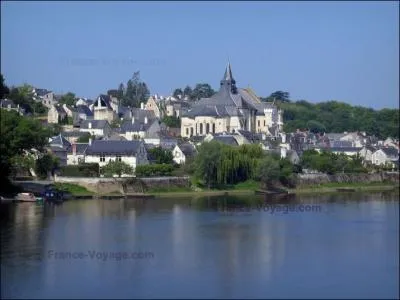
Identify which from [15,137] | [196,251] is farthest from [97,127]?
[196,251]

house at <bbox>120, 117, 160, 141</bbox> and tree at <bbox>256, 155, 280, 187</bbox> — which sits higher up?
house at <bbox>120, 117, 160, 141</bbox>

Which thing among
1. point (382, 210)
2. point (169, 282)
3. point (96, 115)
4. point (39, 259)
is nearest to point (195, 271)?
point (169, 282)

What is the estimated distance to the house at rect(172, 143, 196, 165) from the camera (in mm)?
60763

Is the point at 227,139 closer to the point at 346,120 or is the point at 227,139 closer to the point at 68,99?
the point at 68,99

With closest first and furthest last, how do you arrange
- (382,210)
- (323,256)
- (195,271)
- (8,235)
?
(195,271)
(323,256)
(8,235)
(382,210)

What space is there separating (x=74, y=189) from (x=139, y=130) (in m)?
21.2

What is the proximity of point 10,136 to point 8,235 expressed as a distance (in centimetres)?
1347

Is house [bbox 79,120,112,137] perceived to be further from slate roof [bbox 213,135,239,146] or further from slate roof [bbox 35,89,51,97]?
slate roof [bbox 35,89,51,97]

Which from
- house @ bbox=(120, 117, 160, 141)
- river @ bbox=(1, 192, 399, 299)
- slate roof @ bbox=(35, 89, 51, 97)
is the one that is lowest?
river @ bbox=(1, 192, 399, 299)

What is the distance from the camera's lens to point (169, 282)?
950 inches

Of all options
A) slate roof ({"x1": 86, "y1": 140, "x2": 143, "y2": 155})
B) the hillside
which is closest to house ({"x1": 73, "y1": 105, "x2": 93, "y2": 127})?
slate roof ({"x1": 86, "y1": 140, "x2": 143, "y2": 155})

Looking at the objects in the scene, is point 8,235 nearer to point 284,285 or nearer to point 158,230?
point 158,230

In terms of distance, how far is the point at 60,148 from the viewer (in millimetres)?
57875

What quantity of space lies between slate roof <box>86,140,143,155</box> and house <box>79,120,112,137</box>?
1327 cm
